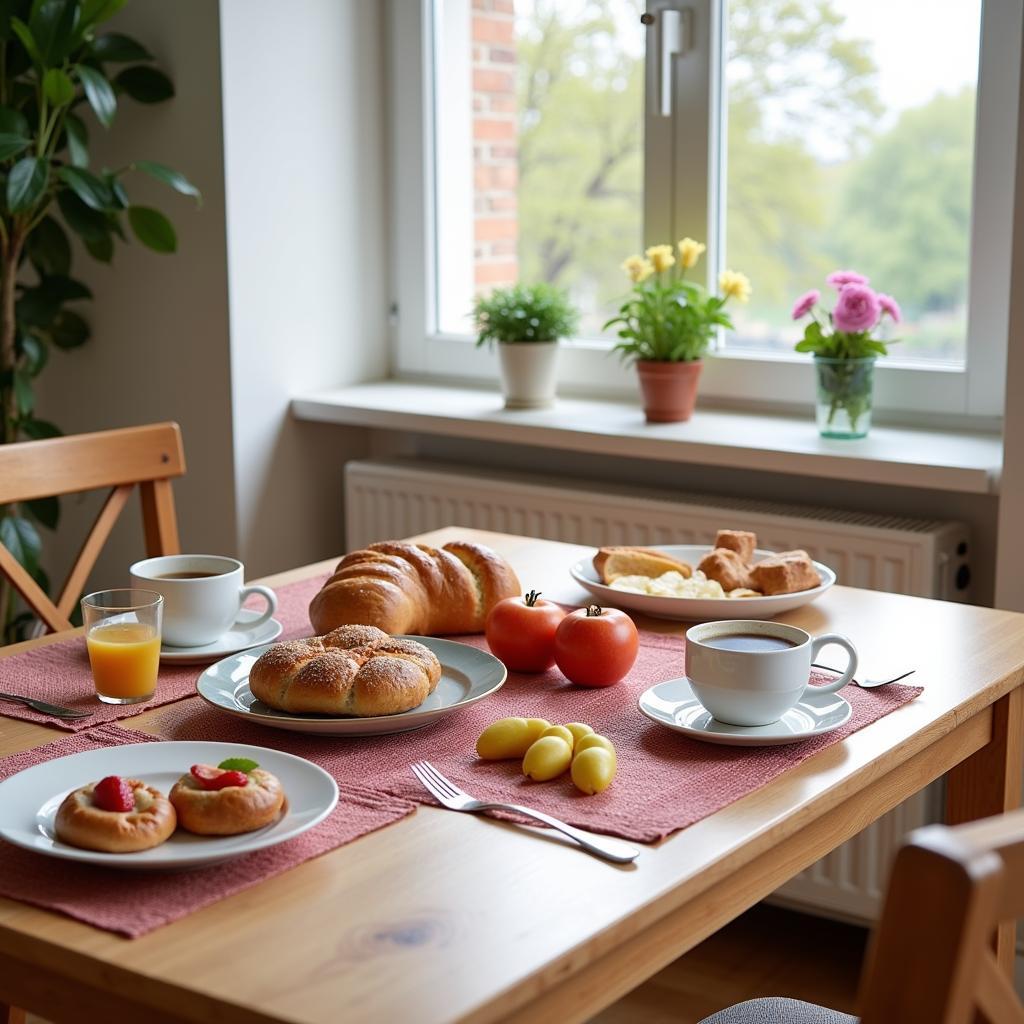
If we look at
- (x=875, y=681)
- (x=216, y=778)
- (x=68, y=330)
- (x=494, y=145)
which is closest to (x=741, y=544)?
(x=875, y=681)

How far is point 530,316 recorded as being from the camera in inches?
105

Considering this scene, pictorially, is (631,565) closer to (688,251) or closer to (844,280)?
(844,280)

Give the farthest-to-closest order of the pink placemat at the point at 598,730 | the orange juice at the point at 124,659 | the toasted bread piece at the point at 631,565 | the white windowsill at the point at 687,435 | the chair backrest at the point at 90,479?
1. the white windowsill at the point at 687,435
2. the chair backrest at the point at 90,479
3. the toasted bread piece at the point at 631,565
4. the orange juice at the point at 124,659
5. the pink placemat at the point at 598,730

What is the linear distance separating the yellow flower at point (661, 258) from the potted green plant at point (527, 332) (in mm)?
223

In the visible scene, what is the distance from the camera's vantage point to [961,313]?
2.44 metres

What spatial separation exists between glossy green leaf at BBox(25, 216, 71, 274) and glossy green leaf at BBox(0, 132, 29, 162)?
0.27 m

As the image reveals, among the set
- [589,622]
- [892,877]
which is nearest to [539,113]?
[589,622]

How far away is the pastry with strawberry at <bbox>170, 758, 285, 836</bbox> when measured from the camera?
1.01 m

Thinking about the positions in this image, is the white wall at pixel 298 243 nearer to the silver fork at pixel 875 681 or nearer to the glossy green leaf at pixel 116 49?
the glossy green leaf at pixel 116 49

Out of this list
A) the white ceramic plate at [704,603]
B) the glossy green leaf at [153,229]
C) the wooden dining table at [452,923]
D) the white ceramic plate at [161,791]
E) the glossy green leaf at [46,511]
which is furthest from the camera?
the glossy green leaf at [46,511]

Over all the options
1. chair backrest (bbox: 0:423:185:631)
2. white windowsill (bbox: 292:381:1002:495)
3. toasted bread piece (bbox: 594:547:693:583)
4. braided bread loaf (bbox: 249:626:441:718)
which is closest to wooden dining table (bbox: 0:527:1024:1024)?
braided bread loaf (bbox: 249:626:441:718)

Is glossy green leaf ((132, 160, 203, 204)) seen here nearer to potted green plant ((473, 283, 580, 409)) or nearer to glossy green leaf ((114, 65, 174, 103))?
glossy green leaf ((114, 65, 174, 103))

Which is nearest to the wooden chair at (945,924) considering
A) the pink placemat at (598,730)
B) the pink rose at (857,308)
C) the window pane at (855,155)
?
the pink placemat at (598,730)

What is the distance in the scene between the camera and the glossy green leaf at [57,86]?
98.0 inches
